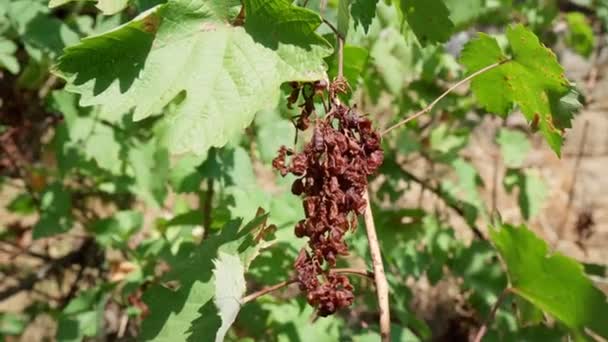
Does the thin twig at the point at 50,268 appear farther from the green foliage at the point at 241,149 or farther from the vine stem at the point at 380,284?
the vine stem at the point at 380,284

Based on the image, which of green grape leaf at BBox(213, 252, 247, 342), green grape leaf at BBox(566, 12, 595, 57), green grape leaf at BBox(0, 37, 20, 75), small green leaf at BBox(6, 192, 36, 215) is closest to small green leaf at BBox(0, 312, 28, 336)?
small green leaf at BBox(6, 192, 36, 215)

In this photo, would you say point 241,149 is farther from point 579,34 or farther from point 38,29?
point 579,34

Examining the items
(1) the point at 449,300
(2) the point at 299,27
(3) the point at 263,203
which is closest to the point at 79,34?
(3) the point at 263,203

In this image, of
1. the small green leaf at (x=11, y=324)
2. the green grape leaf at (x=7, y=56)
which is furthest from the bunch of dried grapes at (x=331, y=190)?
the small green leaf at (x=11, y=324)

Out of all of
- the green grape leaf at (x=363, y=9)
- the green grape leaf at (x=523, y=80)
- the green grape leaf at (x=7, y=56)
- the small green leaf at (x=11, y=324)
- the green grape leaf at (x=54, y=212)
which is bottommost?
the small green leaf at (x=11, y=324)

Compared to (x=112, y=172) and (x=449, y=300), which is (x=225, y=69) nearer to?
(x=112, y=172)

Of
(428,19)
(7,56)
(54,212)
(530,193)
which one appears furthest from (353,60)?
(530,193)
